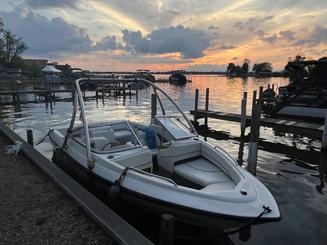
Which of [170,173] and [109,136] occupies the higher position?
[109,136]

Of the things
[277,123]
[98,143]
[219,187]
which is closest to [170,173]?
[219,187]

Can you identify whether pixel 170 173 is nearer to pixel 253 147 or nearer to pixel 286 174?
pixel 253 147

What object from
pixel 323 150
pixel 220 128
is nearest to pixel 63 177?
pixel 323 150

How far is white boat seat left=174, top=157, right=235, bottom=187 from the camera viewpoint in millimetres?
6180

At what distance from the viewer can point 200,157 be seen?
24.2 ft

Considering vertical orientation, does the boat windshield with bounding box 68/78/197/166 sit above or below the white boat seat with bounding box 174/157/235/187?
above

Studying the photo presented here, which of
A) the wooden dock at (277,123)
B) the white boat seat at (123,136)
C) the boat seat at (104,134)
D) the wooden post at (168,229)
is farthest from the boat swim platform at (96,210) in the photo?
the wooden dock at (277,123)

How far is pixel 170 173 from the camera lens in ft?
22.4

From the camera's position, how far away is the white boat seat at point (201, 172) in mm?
6180

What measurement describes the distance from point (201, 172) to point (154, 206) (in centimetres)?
162

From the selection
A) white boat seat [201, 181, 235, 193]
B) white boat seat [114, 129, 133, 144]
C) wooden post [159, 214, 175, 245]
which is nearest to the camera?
wooden post [159, 214, 175, 245]

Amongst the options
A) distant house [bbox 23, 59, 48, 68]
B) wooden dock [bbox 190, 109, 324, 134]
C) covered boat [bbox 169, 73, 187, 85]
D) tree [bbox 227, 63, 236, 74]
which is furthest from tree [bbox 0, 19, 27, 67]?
tree [bbox 227, 63, 236, 74]

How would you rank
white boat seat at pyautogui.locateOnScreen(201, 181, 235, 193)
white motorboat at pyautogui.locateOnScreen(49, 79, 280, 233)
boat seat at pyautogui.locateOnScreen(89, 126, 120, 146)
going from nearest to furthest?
white motorboat at pyautogui.locateOnScreen(49, 79, 280, 233) < white boat seat at pyautogui.locateOnScreen(201, 181, 235, 193) < boat seat at pyautogui.locateOnScreen(89, 126, 120, 146)

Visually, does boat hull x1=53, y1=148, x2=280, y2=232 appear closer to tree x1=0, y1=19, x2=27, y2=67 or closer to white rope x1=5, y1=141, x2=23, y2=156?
white rope x1=5, y1=141, x2=23, y2=156
